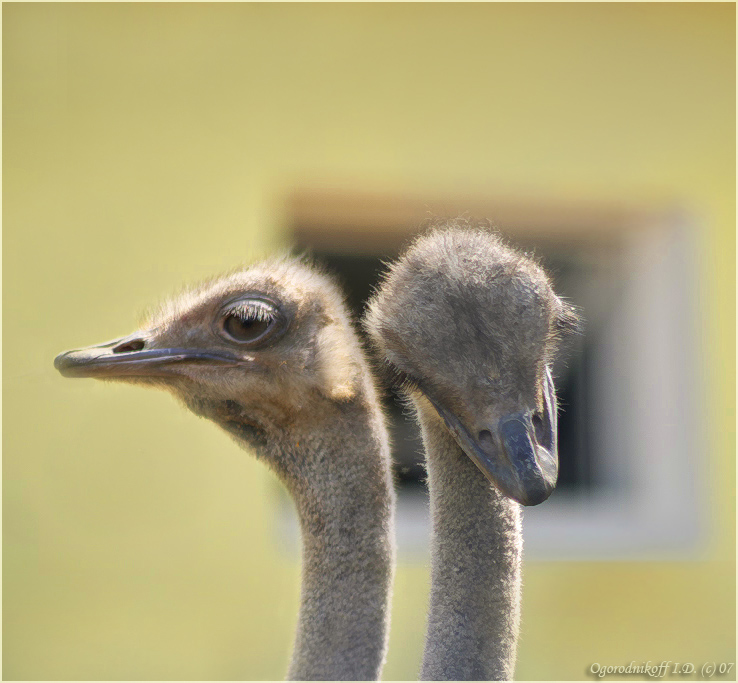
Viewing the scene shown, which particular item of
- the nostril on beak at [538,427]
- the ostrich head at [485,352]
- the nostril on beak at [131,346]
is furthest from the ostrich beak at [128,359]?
the nostril on beak at [538,427]

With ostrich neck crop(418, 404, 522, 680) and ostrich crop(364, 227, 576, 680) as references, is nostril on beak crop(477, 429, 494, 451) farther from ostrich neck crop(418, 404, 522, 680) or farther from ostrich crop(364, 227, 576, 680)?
ostrich neck crop(418, 404, 522, 680)

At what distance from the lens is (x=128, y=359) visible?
1190 mm

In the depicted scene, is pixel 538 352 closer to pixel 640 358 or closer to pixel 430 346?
pixel 430 346

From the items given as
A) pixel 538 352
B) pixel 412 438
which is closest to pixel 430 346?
pixel 538 352

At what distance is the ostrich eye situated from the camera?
1.21 metres

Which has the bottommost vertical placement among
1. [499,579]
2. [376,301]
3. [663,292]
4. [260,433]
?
[499,579]

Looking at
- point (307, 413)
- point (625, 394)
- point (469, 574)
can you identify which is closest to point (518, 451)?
point (469, 574)

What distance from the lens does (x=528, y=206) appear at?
312 cm

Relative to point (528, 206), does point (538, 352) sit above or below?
below

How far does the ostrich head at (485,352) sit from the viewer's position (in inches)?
37.7

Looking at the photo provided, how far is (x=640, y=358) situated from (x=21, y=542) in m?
2.11

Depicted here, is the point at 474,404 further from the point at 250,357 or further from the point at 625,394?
the point at 625,394

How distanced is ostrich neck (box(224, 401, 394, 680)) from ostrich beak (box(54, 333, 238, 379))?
0.53ft

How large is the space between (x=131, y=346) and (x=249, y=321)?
0.16m
